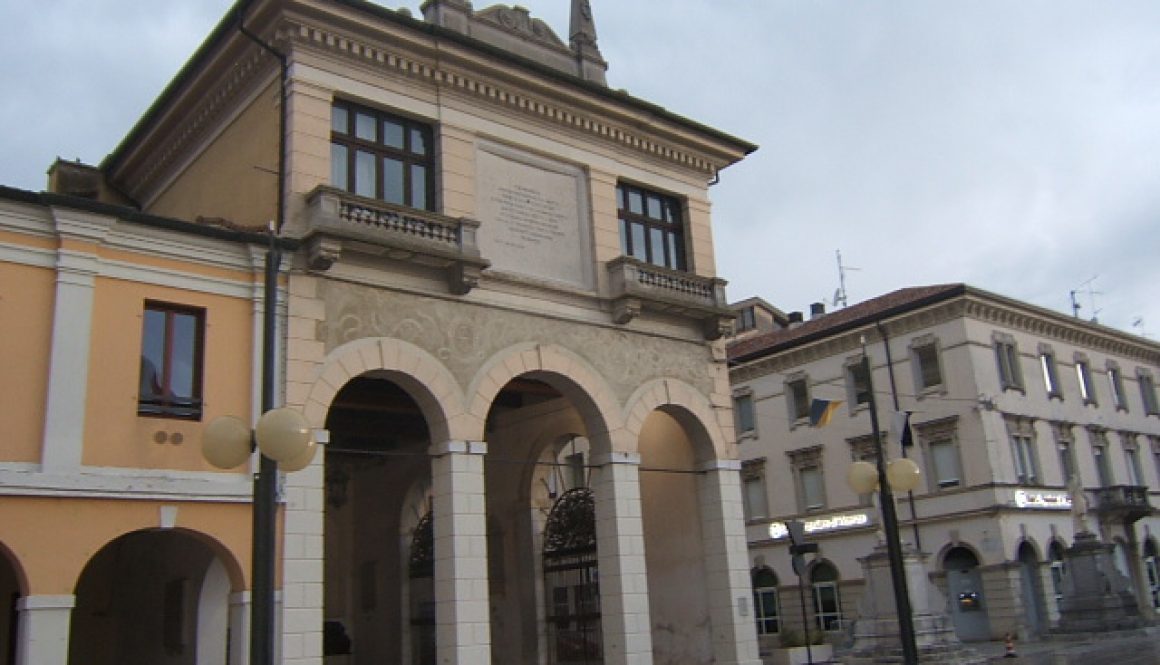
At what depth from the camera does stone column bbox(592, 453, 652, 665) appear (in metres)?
18.2

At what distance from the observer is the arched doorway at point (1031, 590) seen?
3547cm

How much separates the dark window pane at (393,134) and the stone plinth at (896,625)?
13.8 metres

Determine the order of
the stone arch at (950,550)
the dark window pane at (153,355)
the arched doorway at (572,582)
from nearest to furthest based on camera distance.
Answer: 1. the dark window pane at (153,355)
2. the arched doorway at (572,582)
3. the stone arch at (950,550)

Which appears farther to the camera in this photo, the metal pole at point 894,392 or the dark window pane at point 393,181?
the metal pole at point 894,392

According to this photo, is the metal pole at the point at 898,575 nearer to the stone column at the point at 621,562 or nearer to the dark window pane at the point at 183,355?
the stone column at the point at 621,562

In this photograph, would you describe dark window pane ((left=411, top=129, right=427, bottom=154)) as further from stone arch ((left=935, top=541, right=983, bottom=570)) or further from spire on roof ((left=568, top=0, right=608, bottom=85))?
stone arch ((left=935, top=541, right=983, bottom=570))

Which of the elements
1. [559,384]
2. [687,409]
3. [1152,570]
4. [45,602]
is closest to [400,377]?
[559,384]

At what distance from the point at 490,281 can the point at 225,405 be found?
512 cm

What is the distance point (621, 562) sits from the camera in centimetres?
1855

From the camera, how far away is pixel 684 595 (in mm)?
20938

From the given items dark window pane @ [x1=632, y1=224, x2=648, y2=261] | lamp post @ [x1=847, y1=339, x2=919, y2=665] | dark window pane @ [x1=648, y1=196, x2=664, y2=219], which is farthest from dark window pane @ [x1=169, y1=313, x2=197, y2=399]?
dark window pane @ [x1=648, y1=196, x2=664, y2=219]

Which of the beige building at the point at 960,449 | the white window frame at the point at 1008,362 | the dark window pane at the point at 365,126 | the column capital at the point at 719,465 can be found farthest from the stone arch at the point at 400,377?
the white window frame at the point at 1008,362

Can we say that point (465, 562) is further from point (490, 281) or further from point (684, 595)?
point (684, 595)

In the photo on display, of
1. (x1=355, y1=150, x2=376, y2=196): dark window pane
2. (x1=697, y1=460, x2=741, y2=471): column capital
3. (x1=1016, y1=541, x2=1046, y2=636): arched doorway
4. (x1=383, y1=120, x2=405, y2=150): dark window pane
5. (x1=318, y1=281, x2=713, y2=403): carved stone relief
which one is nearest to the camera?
(x1=318, y1=281, x2=713, y2=403): carved stone relief
